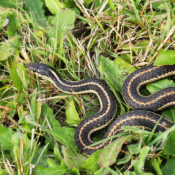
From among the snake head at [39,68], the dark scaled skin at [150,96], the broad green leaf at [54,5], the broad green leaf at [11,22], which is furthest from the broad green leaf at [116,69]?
the broad green leaf at [11,22]

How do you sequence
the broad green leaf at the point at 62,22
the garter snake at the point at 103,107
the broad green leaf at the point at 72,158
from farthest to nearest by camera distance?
the broad green leaf at the point at 62,22 → the garter snake at the point at 103,107 → the broad green leaf at the point at 72,158

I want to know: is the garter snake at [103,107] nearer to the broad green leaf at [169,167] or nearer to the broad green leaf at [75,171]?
the broad green leaf at [75,171]

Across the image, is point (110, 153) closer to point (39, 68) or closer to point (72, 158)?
point (72, 158)

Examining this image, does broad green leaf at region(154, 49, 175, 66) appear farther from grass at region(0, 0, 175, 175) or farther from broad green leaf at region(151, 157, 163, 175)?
broad green leaf at region(151, 157, 163, 175)

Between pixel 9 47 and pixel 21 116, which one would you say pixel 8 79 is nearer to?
pixel 9 47

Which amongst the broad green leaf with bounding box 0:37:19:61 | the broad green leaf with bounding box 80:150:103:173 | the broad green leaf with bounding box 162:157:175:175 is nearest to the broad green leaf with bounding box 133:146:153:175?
the broad green leaf with bounding box 162:157:175:175

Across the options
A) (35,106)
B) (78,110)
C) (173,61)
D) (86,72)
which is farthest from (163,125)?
(35,106)
